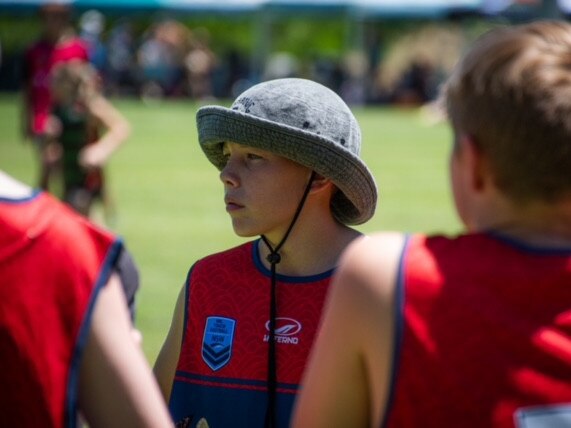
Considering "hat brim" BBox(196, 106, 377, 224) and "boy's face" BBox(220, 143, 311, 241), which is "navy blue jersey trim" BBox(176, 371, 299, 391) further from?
"hat brim" BBox(196, 106, 377, 224)

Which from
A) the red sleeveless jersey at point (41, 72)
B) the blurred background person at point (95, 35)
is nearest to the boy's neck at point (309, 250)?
the red sleeveless jersey at point (41, 72)

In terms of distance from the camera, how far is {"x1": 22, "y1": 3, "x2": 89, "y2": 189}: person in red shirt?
1365 centimetres

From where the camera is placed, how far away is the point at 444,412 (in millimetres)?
1731

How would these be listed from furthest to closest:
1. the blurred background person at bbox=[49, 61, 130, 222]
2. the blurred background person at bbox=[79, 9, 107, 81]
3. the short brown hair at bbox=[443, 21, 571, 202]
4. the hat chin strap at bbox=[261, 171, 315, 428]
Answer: the blurred background person at bbox=[79, 9, 107, 81], the blurred background person at bbox=[49, 61, 130, 222], the hat chin strap at bbox=[261, 171, 315, 428], the short brown hair at bbox=[443, 21, 571, 202]

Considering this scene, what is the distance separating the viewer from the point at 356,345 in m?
1.79

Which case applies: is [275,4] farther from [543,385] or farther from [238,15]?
[543,385]

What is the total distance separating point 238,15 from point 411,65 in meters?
7.34

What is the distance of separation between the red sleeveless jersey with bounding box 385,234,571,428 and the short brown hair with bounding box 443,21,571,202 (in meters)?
0.12

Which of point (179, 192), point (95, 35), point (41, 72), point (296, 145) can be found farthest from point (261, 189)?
point (95, 35)

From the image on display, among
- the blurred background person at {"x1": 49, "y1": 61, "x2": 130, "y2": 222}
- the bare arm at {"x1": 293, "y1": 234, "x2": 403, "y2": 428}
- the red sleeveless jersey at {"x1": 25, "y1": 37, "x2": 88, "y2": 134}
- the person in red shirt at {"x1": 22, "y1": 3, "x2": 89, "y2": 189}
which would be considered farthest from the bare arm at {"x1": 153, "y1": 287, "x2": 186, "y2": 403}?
the red sleeveless jersey at {"x1": 25, "y1": 37, "x2": 88, "y2": 134}

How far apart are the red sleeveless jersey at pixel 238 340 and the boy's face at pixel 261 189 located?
0.11 metres

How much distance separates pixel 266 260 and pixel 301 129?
1.19 feet

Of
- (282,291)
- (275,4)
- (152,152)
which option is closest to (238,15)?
(275,4)

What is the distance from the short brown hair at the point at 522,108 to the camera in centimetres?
171
